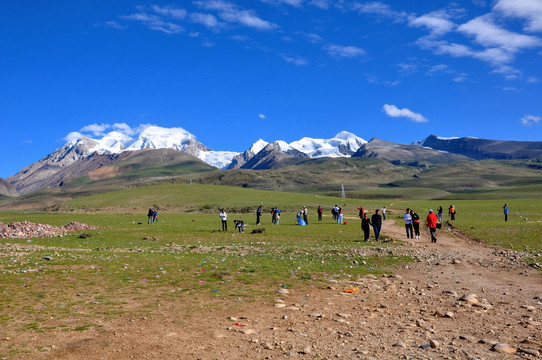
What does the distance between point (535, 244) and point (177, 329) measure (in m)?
28.2

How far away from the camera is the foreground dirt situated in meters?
9.73

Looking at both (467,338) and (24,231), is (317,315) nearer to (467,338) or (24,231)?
(467,338)

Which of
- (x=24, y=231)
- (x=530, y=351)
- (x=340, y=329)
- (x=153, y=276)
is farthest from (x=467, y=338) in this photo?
(x=24, y=231)

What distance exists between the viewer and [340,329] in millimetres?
11453

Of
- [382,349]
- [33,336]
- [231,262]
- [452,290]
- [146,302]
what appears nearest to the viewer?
[382,349]

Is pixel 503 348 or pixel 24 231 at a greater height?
pixel 24 231

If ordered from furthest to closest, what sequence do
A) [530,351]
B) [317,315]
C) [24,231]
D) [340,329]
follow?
[24,231] → [317,315] → [340,329] → [530,351]

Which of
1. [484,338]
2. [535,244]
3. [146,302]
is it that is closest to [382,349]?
[484,338]

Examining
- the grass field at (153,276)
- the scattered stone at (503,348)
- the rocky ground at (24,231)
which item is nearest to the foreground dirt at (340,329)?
the scattered stone at (503,348)

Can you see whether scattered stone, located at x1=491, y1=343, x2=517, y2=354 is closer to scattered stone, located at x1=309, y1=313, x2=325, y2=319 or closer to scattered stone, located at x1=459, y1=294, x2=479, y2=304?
scattered stone, located at x1=459, y1=294, x2=479, y2=304

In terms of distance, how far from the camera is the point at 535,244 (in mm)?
29422

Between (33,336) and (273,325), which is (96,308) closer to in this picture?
(33,336)

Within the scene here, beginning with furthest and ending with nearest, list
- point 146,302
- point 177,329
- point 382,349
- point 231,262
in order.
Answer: point 231,262 < point 146,302 < point 177,329 < point 382,349

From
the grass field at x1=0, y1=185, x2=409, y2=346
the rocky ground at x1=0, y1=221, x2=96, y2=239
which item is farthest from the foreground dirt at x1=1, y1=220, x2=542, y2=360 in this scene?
the rocky ground at x1=0, y1=221, x2=96, y2=239
